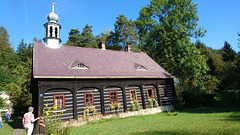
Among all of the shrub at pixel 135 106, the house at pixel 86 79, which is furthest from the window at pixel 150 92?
the shrub at pixel 135 106

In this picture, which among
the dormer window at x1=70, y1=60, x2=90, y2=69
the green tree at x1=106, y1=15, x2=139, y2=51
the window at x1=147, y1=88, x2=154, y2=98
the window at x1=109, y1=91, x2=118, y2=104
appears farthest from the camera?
the green tree at x1=106, y1=15, x2=139, y2=51

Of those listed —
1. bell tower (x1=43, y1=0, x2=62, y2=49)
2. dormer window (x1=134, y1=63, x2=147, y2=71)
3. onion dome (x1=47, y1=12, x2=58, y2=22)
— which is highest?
onion dome (x1=47, y1=12, x2=58, y2=22)

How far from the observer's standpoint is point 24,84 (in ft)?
70.7

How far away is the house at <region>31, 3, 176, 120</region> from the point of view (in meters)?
11.9

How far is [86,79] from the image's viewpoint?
13266mm

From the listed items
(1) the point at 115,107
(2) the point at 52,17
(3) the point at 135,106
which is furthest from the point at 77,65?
(3) the point at 135,106

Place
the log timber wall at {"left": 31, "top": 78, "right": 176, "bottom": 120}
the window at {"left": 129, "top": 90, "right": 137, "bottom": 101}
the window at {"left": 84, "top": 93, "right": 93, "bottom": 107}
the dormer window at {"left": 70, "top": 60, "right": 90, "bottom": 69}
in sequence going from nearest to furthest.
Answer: the log timber wall at {"left": 31, "top": 78, "right": 176, "bottom": 120} → the window at {"left": 84, "top": 93, "right": 93, "bottom": 107} → the dormer window at {"left": 70, "top": 60, "right": 90, "bottom": 69} → the window at {"left": 129, "top": 90, "right": 137, "bottom": 101}

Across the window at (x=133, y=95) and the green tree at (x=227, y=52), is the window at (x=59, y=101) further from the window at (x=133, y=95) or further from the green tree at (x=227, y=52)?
the green tree at (x=227, y=52)

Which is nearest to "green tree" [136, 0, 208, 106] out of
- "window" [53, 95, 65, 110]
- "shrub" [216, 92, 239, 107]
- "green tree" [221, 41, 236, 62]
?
"shrub" [216, 92, 239, 107]

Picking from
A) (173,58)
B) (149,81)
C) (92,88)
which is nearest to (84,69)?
(92,88)

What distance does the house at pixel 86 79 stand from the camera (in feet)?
39.1

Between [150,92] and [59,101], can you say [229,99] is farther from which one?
[59,101]

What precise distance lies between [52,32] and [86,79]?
707cm

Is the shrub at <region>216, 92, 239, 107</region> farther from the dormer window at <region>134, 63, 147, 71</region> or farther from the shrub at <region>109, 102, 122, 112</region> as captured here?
the shrub at <region>109, 102, 122, 112</region>
